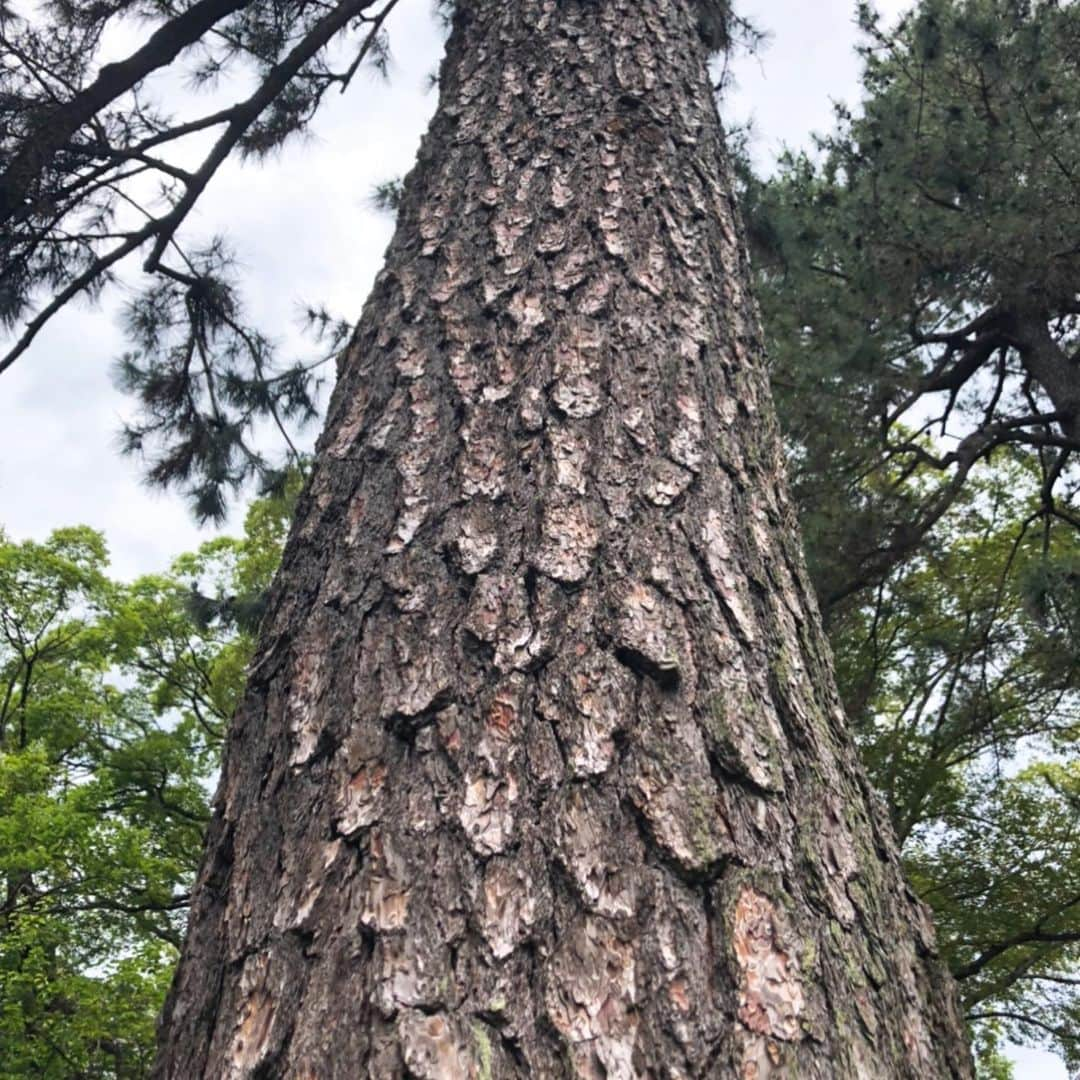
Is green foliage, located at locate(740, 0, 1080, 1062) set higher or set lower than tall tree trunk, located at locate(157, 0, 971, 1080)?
higher

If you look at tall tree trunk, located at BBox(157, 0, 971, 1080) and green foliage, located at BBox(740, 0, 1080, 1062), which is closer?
tall tree trunk, located at BBox(157, 0, 971, 1080)

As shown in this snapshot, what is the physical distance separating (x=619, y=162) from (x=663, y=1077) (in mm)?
1601

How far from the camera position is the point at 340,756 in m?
1.04

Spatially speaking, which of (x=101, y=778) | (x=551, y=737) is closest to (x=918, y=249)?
(x=551, y=737)

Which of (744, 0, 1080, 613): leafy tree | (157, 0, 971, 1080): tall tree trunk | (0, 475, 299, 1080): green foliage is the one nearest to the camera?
(157, 0, 971, 1080): tall tree trunk

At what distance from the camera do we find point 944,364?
24.2ft

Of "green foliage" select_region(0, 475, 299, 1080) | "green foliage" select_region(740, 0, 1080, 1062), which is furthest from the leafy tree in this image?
"green foliage" select_region(0, 475, 299, 1080)

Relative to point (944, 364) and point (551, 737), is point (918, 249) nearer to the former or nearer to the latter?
point (944, 364)

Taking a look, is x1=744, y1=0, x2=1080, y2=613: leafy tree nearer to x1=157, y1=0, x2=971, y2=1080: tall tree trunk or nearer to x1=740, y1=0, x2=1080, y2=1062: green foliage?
x1=740, y1=0, x2=1080, y2=1062: green foliage

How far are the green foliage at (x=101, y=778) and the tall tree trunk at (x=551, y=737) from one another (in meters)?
4.38

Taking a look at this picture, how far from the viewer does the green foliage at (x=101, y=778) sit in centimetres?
897

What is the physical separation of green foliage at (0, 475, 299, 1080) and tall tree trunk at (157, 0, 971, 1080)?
4.38 metres

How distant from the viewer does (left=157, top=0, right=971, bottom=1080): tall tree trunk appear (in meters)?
0.82

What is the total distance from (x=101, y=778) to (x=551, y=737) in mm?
11283
